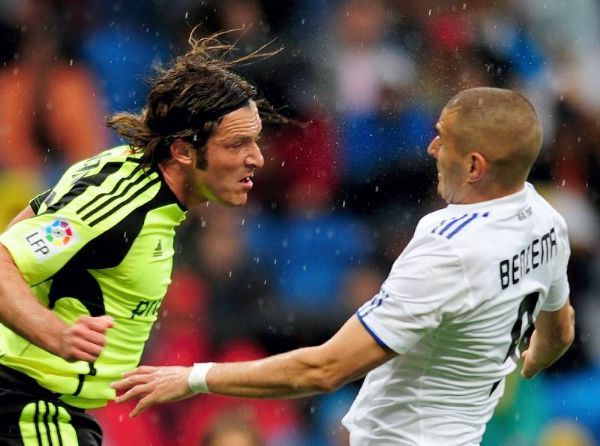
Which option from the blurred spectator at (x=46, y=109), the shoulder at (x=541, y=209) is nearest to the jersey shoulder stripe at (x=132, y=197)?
the shoulder at (x=541, y=209)

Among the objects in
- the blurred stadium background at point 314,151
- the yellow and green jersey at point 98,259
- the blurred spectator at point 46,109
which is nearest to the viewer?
the yellow and green jersey at point 98,259

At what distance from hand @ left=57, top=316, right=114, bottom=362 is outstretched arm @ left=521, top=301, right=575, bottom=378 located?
65.8 inches

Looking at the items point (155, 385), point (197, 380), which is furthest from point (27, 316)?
point (197, 380)

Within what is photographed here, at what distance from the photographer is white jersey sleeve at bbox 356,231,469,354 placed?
A: 3740mm

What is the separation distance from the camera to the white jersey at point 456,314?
3.76 m

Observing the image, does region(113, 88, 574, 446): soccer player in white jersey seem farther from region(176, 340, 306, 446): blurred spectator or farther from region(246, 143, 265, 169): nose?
region(176, 340, 306, 446): blurred spectator

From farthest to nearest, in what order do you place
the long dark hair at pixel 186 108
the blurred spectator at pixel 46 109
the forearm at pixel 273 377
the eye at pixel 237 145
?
the blurred spectator at pixel 46 109 → the eye at pixel 237 145 → the long dark hair at pixel 186 108 → the forearm at pixel 273 377

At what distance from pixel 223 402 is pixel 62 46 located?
2.42 metres

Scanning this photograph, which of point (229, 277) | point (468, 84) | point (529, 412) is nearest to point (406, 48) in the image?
point (468, 84)

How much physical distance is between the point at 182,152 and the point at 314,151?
2.97 m

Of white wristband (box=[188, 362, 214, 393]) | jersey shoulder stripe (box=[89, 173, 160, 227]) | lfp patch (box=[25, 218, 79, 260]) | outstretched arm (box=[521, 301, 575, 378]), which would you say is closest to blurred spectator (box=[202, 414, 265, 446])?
outstretched arm (box=[521, 301, 575, 378])

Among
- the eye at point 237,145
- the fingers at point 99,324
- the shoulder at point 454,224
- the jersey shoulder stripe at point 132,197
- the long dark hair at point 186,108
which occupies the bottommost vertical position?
the fingers at point 99,324

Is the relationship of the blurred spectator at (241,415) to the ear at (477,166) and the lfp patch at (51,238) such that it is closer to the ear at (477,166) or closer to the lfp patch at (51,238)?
the lfp patch at (51,238)

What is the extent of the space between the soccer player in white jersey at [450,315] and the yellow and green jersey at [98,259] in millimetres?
535
